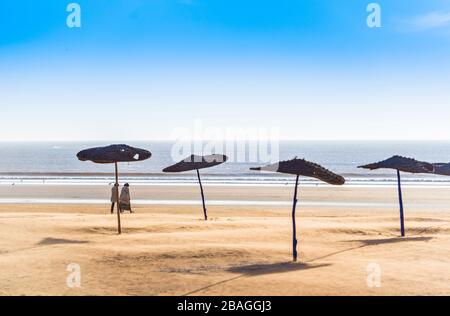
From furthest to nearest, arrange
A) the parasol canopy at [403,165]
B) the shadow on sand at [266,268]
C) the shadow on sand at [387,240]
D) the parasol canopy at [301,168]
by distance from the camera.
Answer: the parasol canopy at [403,165]
the shadow on sand at [387,240]
the parasol canopy at [301,168]
the shadow on sand at [266,268]

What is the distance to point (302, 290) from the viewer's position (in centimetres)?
876

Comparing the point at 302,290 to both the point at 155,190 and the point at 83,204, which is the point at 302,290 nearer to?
the point at 83,204

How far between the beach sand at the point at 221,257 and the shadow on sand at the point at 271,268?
0.02m

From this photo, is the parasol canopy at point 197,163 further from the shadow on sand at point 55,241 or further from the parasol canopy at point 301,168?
the parasol canopy at point 301,168

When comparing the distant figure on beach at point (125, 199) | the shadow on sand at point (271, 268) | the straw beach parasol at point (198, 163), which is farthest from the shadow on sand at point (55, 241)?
the distant figure on beach at point (125, 199)

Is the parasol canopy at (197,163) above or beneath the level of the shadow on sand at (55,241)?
above

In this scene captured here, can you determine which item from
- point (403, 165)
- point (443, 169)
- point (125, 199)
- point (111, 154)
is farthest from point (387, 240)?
point (125, 199)

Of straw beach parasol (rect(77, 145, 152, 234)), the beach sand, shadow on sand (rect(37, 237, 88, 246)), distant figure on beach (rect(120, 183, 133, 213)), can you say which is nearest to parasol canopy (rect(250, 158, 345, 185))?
the beach sand

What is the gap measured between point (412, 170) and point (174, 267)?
31.3 feet

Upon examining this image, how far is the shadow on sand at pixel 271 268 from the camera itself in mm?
10367

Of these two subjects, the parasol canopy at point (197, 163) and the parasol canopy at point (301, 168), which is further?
the parasol canopy at point (197, 163)

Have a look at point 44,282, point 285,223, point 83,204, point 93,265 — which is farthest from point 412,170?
point 83,204

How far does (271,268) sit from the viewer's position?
10.8 m

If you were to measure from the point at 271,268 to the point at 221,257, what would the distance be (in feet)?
5.33
